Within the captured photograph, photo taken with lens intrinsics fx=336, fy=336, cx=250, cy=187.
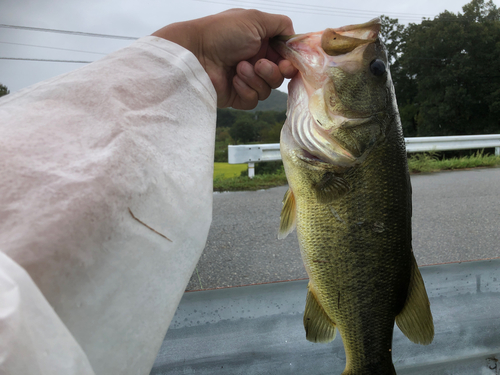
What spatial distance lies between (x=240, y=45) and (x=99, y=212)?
43.7 inches

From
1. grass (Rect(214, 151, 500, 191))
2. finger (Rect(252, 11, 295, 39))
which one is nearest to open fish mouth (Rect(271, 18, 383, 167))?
finger (Rect(252, 11, 295, 39))

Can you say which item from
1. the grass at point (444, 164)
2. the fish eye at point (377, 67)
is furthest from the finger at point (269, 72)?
the grass at point (444, 164)

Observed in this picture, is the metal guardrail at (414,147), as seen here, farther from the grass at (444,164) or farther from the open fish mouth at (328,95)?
the open fish mouth at (328,95)

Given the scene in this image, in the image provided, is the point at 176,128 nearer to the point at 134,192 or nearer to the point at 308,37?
the point at 134,192

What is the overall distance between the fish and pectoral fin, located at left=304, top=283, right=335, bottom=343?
5 cm

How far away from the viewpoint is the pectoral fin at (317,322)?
3.98 ft

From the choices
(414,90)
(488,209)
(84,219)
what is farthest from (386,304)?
(414,90)

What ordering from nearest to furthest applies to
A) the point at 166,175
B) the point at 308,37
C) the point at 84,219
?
the point at 84,219 < the point at 166,175 < the point at 308,37

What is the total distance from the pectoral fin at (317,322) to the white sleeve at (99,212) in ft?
1.97

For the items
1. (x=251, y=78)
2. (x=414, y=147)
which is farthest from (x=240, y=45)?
(x=414, y=147)

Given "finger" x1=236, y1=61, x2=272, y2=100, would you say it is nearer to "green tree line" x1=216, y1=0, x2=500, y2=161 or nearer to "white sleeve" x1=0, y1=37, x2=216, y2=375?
"white sleeve" x1=0, y1=37, x2=216, y2=375

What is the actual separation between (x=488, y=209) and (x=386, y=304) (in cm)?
389

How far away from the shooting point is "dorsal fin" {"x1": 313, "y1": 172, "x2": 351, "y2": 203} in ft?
3.68

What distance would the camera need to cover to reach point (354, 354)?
46.0 inches
